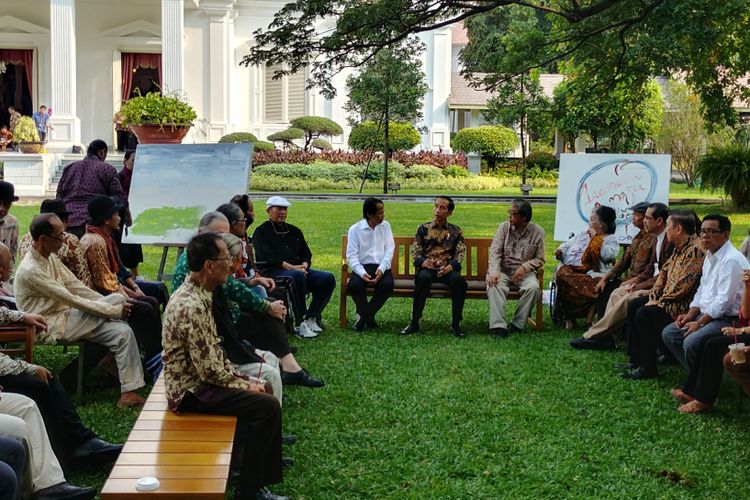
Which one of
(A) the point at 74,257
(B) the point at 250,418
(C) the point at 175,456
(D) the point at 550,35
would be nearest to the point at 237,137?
(D) the point at 550,35

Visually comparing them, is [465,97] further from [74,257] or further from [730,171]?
[74,257]

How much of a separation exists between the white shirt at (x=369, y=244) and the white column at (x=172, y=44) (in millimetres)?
18851

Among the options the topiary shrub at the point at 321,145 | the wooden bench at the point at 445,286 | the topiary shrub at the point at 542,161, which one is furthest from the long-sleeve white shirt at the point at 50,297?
the topiary shrub at the point at 542,161

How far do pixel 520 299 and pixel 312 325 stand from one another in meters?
2.11

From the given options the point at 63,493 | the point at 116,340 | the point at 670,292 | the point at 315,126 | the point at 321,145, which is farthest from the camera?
the point at 321,145

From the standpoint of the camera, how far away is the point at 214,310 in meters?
4.77

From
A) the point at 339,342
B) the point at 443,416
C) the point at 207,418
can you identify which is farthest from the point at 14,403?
the point at 339,342

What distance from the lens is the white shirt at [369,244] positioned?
9.23 metres

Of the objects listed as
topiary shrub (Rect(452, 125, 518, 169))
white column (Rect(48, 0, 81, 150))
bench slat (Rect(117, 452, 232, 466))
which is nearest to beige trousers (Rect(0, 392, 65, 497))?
bench slat (Rect(117, 452, 232, 466))

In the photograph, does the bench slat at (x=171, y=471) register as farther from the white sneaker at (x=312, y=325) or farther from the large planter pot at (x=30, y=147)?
the large planter pot at (x=30, y=147)

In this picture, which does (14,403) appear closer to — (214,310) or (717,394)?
(214,310)

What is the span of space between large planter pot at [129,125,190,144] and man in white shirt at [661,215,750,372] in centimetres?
876

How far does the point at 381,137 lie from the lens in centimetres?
2991

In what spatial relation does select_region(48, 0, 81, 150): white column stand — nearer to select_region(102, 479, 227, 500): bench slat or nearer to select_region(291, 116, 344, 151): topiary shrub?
select_region(291, 116, 344, 151): topiary shrub
